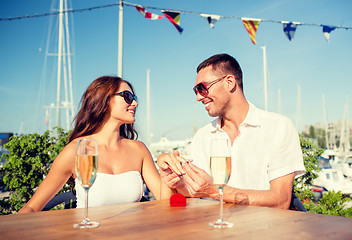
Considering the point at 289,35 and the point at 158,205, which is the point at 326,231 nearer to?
the point at 158,205

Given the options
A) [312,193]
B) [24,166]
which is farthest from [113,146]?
[312,193]

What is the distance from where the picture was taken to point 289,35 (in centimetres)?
804

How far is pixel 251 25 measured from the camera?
25.8ft

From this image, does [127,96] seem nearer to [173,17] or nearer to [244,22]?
[173,17]

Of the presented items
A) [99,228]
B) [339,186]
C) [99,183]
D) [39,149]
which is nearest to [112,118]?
[99,183]

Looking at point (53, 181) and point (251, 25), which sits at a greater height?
point (251, 25)

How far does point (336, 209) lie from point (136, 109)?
9.65 ft

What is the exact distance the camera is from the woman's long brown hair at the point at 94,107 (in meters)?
2.98

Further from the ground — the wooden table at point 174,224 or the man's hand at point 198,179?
the man's hand at point 198,179

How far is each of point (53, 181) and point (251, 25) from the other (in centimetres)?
676

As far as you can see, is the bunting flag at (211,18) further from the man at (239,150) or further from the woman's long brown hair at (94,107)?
the woman's long brown hair at (94,107)

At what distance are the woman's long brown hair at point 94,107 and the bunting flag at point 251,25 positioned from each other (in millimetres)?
5603

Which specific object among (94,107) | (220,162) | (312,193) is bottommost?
(312,193)

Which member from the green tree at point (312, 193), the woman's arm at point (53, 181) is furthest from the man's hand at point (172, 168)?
the green tree at point (312, 193)
